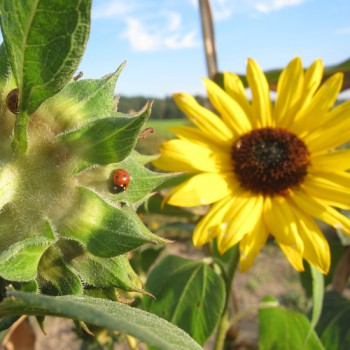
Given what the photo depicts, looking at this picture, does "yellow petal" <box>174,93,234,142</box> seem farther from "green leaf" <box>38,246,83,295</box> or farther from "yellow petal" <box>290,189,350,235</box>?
"green leaf" <box>38,246,83,295</box>

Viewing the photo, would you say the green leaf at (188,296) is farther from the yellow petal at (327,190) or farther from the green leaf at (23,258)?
the green leaf at (23,258)

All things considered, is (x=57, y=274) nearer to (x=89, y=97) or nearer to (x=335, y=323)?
(x=89, y=97)

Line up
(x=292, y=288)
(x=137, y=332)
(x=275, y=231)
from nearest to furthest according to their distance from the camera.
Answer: (x=137, y=332) < (x=275, y=231) < (x=292, y=288)

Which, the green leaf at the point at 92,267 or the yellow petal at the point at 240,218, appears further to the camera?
the yellow petal at the point at 240,218

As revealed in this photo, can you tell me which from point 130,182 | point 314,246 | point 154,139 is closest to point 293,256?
point 314,246

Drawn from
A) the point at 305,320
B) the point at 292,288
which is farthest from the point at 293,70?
the point at 292,288

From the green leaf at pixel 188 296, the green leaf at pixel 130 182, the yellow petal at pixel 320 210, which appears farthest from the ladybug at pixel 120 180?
the yellow petal at pixel 320 210

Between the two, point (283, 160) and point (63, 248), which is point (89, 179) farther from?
point (283, 160)
